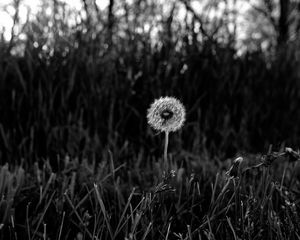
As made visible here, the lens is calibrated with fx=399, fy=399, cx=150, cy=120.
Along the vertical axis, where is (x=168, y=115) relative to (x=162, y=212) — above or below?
above

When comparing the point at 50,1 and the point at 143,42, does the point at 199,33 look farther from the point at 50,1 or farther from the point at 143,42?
the point at 50,1

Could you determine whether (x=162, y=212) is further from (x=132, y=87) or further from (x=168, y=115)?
(x=132, y=87)

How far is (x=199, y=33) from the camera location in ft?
8.66

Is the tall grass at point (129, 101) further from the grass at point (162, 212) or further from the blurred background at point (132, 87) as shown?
the grass at point (162, 212)

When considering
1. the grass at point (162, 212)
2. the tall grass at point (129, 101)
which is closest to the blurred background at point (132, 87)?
the tall grass at point (129, 101)

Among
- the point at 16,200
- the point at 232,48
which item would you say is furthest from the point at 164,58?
the point at 16,200

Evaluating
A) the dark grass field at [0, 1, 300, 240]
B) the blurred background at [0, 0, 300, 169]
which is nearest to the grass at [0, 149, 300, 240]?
the dark grass field at [0, 1, 300, 240]

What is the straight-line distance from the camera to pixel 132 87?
7.48 feet

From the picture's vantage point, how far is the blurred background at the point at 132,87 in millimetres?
1987

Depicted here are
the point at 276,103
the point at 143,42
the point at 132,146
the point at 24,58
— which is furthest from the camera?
the point at 276,103

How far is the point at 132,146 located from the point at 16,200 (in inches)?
32.6

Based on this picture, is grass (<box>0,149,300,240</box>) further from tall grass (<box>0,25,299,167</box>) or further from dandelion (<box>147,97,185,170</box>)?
tall grass (<box>0,25,299,167</box>)

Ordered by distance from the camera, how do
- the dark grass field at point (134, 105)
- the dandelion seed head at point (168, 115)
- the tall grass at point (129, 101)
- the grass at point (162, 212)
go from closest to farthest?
the grass at point (162, 212) → the dandelion seed head at point (168, 115) → the dark grass field at point (134, 105) → the tall grass at point (129, 101)

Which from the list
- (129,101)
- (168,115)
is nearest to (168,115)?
(168,115)
